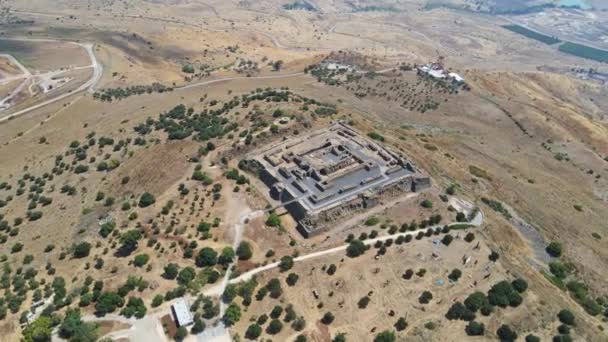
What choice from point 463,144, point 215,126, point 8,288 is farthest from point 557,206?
point 8,288

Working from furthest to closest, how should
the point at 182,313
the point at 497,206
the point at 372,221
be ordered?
the point at 497,206 → the point at 372,221 → the point at 182,313

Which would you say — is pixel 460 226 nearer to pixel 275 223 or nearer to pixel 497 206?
pixel 497 206

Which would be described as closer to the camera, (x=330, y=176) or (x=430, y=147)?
(x=330, y=176)

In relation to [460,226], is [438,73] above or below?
below

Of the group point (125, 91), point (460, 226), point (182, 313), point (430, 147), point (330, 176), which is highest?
point (330, 176)

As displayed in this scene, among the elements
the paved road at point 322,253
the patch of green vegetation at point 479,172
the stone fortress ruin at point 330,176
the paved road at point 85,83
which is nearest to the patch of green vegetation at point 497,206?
the paved road at point 322,253

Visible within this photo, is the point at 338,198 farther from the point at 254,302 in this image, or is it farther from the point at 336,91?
the point at 336,91

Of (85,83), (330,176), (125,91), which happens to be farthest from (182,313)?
(85,83)
